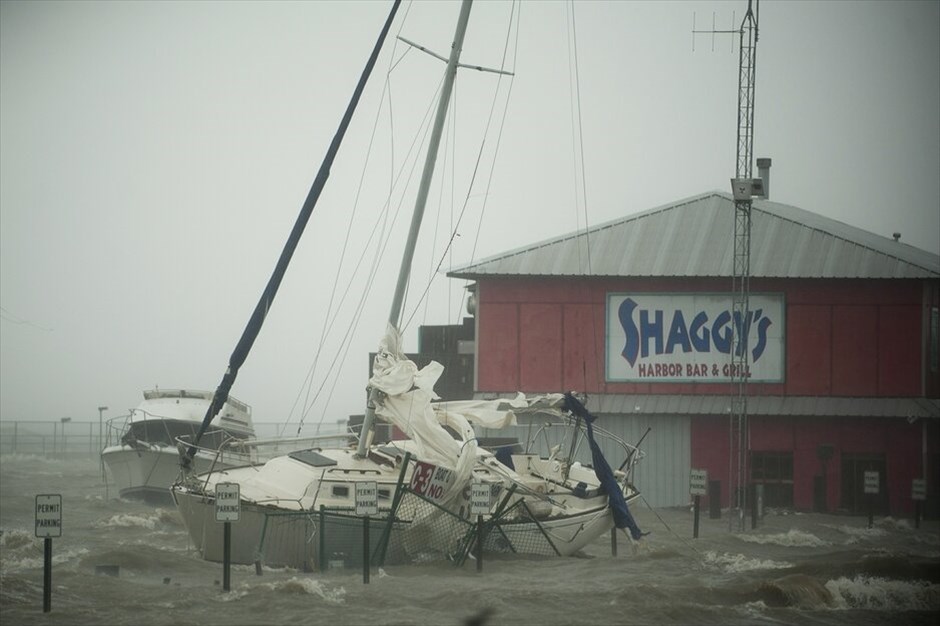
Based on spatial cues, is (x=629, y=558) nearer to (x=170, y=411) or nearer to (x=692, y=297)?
(x=692, y=297)

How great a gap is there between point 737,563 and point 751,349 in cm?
1788

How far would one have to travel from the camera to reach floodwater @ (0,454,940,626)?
63.1 feet

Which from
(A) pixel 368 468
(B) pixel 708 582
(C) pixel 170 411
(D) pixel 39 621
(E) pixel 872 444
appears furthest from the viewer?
(C) pixel 170 411

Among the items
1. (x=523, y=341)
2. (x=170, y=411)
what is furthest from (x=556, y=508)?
(x=170, y=411)

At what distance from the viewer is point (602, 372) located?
43500mm

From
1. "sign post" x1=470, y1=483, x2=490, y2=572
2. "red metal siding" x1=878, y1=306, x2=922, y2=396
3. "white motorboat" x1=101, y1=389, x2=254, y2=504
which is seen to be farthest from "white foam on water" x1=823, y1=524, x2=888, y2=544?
"white motorboat" x1=101, y1=389, x2=254, y2=504

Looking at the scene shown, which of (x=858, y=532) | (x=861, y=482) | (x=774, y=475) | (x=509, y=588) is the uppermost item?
(x=774, y=475)

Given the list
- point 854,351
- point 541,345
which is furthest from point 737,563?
point 854,351

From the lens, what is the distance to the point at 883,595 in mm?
21266

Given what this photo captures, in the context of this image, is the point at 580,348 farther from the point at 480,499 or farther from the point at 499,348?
the point at 480,499

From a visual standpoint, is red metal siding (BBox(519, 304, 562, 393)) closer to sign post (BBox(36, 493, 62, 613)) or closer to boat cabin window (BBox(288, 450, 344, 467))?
boat cabin window (BBox(288, 450, 344, 467))

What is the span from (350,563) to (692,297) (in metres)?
22.9

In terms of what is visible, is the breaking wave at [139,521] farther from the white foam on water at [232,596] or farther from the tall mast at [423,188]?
the white foam on water at [232,596]

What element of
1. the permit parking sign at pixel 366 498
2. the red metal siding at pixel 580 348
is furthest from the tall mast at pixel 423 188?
the red metal siding at pixel 580 348
